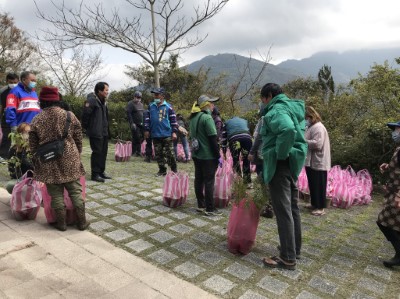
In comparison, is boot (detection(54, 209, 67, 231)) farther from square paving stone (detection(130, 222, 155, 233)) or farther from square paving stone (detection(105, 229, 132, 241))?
square paving stone (detection(130, 222, 155, 233))

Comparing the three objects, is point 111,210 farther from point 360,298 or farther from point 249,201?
point 360,298

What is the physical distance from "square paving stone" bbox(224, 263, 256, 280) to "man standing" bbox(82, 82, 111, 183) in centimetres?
Result: 374

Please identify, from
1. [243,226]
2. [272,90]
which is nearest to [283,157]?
[272,90]

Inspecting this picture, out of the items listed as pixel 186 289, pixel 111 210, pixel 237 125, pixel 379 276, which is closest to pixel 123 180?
pixel 111 210

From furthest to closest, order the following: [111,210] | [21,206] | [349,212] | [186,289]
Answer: [349,212], [111,210], [21,206], [186,289]

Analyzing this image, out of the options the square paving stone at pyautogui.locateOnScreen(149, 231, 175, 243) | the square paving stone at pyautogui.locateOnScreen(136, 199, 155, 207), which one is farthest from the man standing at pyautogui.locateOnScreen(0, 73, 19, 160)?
the square paving stone at pyautogui.locateOnScreen(149, 231, 175, 243)

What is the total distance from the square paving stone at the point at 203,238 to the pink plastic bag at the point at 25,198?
6.62 feet

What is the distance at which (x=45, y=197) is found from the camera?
395 centimetres

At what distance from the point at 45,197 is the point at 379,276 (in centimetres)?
372

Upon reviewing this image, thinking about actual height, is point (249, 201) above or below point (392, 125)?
below

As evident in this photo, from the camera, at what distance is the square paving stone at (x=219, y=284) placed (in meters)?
2.81

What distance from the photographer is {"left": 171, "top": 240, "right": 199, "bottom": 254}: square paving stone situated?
356cm

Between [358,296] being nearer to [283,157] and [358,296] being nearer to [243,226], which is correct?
[243,226]

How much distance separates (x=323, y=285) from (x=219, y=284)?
0.94 metres
